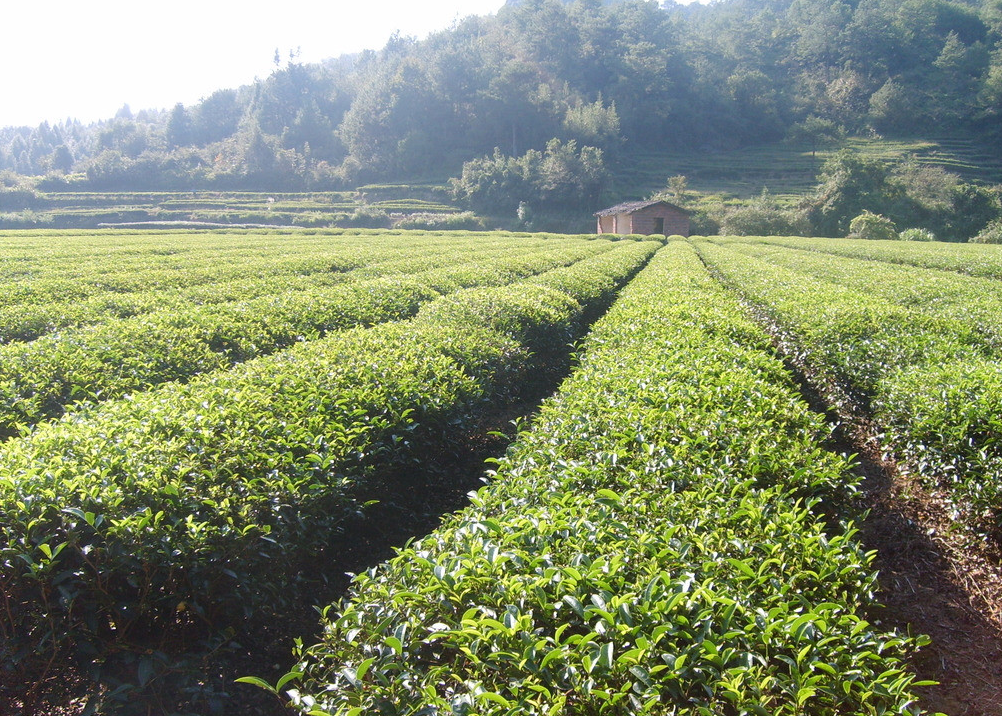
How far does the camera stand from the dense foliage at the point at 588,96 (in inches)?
3297

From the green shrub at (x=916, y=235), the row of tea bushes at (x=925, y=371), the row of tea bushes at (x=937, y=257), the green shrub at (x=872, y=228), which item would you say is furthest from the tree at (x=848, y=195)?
the row of tea bushes at (x=925, y=371)

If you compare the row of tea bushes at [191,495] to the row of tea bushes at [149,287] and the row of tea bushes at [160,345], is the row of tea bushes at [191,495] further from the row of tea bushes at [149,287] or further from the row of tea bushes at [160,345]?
the row of tea bushes at [149,287]

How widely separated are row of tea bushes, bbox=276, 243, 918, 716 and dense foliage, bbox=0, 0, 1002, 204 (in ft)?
272

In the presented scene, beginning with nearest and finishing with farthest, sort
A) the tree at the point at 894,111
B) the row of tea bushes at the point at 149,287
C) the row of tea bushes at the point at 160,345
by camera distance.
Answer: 1. the row of tea bushes at the point at 160,345
2. the row of tea bushes at the point at 149,287
3. the tree at the point at 894,111

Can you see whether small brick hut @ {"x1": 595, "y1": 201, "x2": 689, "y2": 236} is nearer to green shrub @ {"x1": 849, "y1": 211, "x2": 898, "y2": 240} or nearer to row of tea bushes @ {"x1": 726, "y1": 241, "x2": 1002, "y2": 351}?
green shrub @ {"x1": 849, "y1": 211, "x2": 898, "y2": 240}

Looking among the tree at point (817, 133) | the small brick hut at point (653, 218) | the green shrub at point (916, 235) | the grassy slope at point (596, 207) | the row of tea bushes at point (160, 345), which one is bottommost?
the green shrub at point (916, 235)

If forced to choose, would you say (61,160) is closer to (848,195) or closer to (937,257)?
(848,195)

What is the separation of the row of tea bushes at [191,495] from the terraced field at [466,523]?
2cm

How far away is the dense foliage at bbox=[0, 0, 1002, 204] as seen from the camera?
83750 millimetres

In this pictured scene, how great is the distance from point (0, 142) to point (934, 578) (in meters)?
226

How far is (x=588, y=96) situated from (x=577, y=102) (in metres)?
14.1

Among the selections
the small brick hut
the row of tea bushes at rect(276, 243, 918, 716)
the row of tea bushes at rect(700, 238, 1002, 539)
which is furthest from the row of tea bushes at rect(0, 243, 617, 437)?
the small brick hut

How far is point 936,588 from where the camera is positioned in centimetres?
462

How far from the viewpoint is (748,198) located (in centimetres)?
6231
